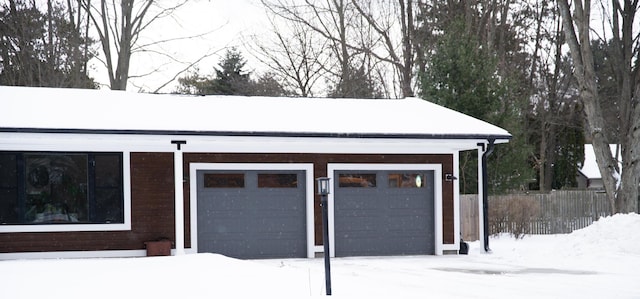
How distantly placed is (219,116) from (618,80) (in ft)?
41.7

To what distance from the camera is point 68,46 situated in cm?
3291

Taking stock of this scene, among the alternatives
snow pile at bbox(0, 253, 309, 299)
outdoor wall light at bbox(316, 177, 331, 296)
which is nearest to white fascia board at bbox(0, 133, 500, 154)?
snow pile at bbox(0, 253, 309, 299)

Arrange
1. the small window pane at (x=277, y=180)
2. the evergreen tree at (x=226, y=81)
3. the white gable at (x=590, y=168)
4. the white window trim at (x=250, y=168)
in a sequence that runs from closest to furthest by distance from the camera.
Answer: the white window trim at (x=250, y=168), the small window pane at (x=277, y=180), the evergreen tree at (x=226, y=81), the white gable at (x=590, y=168)

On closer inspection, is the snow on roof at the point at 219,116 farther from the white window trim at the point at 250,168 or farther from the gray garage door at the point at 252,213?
the gray garage door at the point at 252,213

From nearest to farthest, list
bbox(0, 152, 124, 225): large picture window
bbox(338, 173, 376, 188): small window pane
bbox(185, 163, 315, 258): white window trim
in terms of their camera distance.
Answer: bbox(0, 152, 124, 225): large picture window, bbox(185, 163, 315, 258): white window trim, bbox(338, 173, 376, 188): small window pane

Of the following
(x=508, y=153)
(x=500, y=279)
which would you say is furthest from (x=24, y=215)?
(x=508, y=153)

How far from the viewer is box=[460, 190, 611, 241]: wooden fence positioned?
23484 mm

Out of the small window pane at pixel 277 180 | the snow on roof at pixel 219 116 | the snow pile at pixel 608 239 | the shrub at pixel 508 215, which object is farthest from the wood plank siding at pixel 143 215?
the shrub at pixel 508 215

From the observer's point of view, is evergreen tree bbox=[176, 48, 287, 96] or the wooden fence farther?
evergreen tree bbox=[176, 48, 287, 96]

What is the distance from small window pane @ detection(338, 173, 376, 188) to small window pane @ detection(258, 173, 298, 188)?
104 centimetres

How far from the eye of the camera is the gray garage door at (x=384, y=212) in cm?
1823

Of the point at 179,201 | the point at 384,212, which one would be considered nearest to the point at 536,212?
the point at 384,212

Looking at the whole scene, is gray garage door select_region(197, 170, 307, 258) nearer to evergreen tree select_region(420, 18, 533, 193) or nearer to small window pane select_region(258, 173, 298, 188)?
small window pane select_region(258, 173, 298, 188)

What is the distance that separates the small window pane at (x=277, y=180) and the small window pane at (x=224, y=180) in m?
0.44
